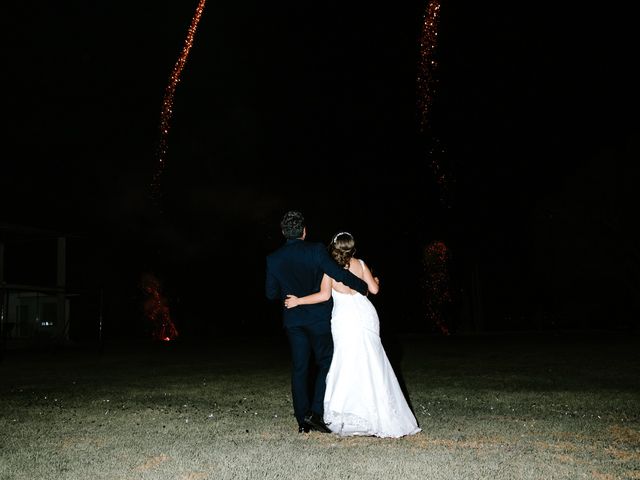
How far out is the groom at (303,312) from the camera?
6.34 meters

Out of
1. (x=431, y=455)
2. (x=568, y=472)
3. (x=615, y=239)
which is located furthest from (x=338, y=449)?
(x=615, y=239)

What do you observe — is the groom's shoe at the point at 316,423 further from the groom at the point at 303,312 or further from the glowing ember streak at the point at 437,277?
the glowing ember streak at the point at 437,277

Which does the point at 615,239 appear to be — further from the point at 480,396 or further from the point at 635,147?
the point at 480,396

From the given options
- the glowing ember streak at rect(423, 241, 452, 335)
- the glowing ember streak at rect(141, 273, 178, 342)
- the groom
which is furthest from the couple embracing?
the glowing ember streak at rect(423, 241, 452, 335)

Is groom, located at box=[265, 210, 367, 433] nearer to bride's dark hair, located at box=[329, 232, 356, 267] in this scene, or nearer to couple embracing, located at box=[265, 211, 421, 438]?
couple embracing, located at box=[265, 211, 421, 438]

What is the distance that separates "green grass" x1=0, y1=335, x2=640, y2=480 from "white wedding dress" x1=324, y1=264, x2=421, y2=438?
0.18 m

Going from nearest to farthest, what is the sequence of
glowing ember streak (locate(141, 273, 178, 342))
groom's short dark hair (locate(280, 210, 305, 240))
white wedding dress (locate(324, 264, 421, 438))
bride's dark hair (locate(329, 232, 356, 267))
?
white wedding dress (locate(324, 264, 421, 438)) < groom's short dark hair (locate(280, 210, 305, 240)) < bride's dark hair (locate(329, 232, 356, 267)) < glowing ember streak (locate(141, 273, 178, 342))

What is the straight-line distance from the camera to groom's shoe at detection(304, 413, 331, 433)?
632cm

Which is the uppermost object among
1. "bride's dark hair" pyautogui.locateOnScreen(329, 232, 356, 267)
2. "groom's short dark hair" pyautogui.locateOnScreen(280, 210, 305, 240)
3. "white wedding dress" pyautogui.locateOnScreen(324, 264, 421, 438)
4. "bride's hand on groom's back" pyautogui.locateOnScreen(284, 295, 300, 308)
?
"groom's short dark hair" pyautogui.locateOnScreen(280, 210, 305, 240)

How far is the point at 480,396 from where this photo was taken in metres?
9.20

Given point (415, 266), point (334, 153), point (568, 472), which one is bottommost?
point (568, 472)

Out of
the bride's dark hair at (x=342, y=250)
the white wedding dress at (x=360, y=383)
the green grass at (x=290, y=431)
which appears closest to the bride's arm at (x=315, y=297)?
the bride's dark hair at (x=342, y=250)

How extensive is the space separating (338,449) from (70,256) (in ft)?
146

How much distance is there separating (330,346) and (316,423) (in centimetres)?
70
